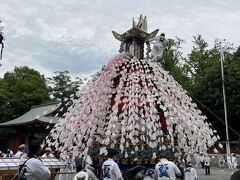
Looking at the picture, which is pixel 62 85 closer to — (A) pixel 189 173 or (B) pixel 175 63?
(B) pixel 175 63

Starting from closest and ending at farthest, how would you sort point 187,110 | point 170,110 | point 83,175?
point 83,175, point 170,110, point 187,110

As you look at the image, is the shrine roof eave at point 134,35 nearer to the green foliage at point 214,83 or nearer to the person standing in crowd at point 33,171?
the person standing in crowd at point 33,171

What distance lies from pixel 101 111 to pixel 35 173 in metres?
3.50

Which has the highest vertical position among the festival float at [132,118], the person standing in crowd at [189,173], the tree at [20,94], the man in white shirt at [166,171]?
the tree at [20,94]

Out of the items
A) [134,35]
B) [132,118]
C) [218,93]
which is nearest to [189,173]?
[132,118]

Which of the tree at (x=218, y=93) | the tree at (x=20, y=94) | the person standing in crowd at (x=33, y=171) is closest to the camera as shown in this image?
the person standing in crowd at (x=33, y=171)

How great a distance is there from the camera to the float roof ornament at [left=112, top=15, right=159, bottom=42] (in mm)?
10625

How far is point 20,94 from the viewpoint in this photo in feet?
136

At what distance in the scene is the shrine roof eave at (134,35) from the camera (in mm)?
10610

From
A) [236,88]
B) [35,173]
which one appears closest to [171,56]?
[236,88]

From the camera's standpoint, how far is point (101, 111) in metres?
8.23

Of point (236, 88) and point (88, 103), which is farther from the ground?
point (236, 88)

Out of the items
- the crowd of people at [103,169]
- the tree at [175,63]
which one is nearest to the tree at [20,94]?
the tree at [175,63]

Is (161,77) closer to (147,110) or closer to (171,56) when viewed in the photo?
(147,110)
